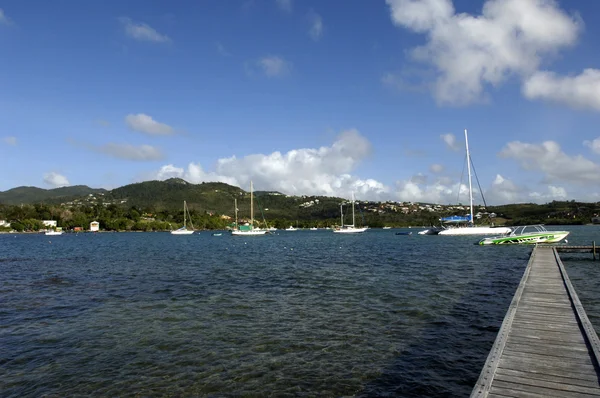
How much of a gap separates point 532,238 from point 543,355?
59931 millimetres

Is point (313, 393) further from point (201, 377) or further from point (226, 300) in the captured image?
point (226, 300)

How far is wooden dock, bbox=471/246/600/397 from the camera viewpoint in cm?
794

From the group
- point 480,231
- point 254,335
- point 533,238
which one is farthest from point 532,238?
point 254,335

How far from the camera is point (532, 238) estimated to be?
6131 centimetres

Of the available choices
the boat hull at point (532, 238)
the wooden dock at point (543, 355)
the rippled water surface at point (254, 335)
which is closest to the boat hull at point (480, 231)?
the boat hull at point (532, 238)

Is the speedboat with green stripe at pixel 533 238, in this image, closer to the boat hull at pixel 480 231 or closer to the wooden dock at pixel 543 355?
the boat hull at pixel 480 231

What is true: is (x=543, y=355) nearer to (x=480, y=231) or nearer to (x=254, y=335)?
(x=254, y=335)

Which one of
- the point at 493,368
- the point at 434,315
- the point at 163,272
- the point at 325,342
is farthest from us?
the point at 163,272

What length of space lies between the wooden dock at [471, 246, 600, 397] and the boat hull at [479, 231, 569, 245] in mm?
51047

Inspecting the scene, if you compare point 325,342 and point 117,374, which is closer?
point 117,374

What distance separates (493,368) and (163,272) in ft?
105

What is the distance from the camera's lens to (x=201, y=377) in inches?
441

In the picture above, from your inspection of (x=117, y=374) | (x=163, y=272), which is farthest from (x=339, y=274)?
(x=117, y=374)

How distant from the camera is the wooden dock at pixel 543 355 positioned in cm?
794
